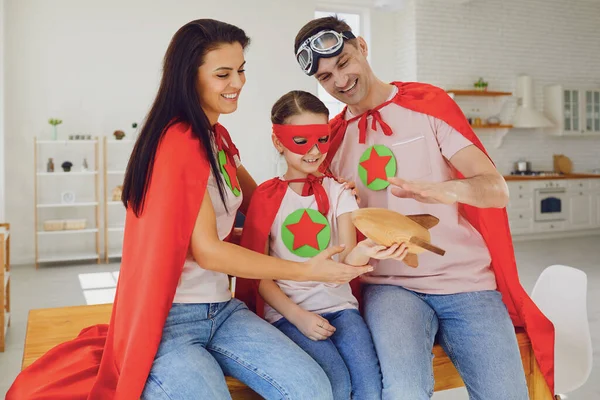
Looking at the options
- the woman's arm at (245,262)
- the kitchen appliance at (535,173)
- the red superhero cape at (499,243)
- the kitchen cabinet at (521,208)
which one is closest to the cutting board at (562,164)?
the kitchen appliance at (535,173)

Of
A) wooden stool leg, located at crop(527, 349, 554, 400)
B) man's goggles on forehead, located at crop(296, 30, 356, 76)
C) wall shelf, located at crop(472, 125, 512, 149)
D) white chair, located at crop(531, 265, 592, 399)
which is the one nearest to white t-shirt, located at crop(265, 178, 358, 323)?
man's goggles on forehead, located at crop(296, 30, 356, 76)

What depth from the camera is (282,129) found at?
190 centimetres

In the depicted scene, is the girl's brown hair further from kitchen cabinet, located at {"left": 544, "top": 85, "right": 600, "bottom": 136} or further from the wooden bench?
kitchen cabinet, located at {"left": 544, "top": 85, "right": 600, "bottom": 136}

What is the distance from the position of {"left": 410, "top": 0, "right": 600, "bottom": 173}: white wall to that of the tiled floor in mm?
2086

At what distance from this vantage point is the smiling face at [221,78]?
170 centimetres

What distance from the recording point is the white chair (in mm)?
2180

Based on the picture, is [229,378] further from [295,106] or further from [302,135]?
[295,106]

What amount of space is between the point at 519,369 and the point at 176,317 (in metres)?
1.08

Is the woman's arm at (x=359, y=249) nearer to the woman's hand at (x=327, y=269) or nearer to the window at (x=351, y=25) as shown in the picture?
the woman's hand at (x=327, y=269)

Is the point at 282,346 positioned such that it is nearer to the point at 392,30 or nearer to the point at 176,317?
the point at 176,317

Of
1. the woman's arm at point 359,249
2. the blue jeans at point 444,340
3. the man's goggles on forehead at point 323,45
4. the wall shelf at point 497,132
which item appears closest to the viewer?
the woman's arm at point 359,249

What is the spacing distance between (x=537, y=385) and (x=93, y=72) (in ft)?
22.9

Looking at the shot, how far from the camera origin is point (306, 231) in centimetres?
187

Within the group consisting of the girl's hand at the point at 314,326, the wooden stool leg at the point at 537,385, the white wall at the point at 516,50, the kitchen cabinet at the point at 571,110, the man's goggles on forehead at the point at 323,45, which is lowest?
the wooden stool leg at the point at 537,385
